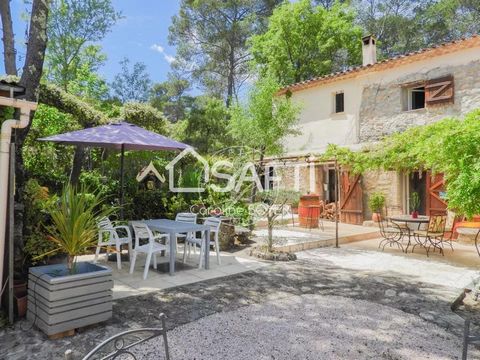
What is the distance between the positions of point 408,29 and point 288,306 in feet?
73.9

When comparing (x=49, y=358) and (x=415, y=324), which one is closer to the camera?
(x=49, y=358)

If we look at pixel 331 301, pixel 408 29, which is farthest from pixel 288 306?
pixel 408 29

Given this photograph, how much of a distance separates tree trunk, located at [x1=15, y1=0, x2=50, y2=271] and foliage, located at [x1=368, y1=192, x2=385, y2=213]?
10672 mm

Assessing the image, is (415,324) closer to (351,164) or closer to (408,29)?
(351,164)

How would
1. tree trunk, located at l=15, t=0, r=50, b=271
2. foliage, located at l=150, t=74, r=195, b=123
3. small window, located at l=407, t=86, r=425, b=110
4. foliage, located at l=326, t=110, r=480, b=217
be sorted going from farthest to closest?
1. foliage, located at l=150, t=74, r=195, b=123
2. small window, located at l=407, t=86, r=425, b=110
3. foliage, located at l=326, t=110, r=480, b=217
4. tree trunk, located at l=15, t=0, r=50, b=271

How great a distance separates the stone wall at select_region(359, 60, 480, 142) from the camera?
412 inches

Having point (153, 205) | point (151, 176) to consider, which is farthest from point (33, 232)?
point (151, 176)

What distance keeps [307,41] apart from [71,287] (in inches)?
771

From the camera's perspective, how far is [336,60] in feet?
69.0

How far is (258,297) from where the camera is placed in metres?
4.92

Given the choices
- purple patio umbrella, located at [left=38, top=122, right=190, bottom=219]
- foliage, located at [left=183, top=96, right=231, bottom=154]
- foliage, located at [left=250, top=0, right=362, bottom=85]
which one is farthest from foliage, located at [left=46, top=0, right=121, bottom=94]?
purple patio umbrella, located at [left=38, top=122, right=190, bottom=219]

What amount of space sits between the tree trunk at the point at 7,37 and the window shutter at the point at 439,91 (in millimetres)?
11512

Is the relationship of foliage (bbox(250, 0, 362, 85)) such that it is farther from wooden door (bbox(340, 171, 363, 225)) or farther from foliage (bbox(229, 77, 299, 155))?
foliage (bbox(229, 77, 299, 155))

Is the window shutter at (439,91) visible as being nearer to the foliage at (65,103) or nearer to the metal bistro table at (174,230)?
the metal bistro table at (174,230)
